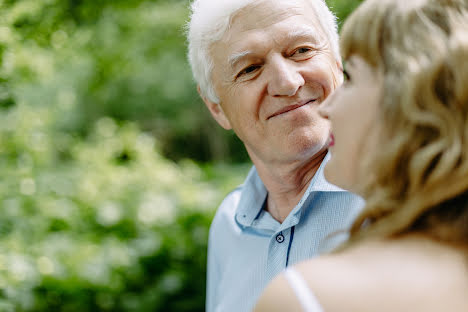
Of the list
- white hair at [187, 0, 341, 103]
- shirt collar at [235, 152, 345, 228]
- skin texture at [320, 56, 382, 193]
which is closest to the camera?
skin texture at [320, 56, 382, 193]

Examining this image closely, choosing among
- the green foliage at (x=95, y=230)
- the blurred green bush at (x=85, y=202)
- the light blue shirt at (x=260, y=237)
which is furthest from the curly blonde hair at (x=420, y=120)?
the green foliage at (x=95, y=230)

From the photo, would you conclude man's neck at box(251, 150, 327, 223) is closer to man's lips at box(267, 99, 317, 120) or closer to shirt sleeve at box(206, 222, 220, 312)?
man's lips at box(267, 99, 317, 120)

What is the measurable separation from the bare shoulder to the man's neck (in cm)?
105

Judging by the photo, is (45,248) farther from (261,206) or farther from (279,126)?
(279,126)

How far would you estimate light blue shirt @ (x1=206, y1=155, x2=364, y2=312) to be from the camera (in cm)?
180

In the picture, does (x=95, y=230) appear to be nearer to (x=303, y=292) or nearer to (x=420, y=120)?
(x=303, y=292)

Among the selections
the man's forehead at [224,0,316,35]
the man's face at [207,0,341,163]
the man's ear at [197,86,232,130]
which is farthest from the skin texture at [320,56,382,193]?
the man's ear at [197,86,232,130]

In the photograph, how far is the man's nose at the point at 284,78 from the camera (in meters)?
1.94

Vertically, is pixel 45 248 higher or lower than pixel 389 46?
lower

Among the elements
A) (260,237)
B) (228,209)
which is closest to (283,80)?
(260,237)

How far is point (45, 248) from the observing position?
379 cm

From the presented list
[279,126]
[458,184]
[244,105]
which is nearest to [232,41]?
[244,105]

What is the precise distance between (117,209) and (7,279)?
169 cm

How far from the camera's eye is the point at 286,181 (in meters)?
2.10
